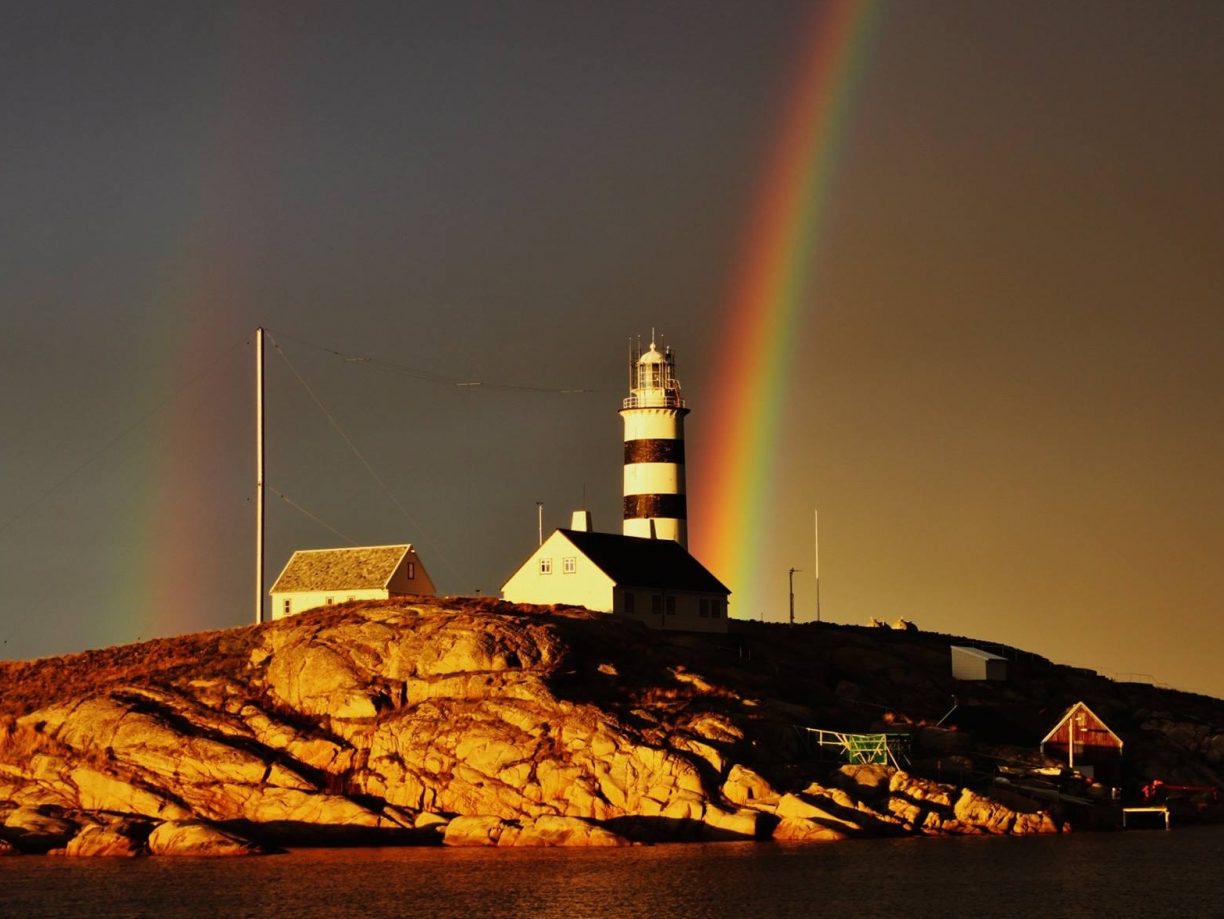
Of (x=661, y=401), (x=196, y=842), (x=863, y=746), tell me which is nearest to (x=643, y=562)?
(x=661, y=401)

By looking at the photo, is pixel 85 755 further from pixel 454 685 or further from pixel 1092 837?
pixel 1092 837

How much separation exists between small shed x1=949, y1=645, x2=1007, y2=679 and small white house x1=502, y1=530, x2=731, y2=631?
13.0 meters

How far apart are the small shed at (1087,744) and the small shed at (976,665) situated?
40.2 ft

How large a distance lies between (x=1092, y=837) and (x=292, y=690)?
33.8 m

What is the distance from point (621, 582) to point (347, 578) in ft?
45.3

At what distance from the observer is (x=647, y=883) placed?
212 feet

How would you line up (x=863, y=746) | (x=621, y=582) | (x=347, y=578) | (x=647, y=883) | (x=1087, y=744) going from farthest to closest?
(x=347, y=578), (x=621, y=582), (x=1087, y=744), (x=863, y=746), (x=647, y=883)

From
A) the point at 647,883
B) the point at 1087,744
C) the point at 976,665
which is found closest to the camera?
the point at 647,883

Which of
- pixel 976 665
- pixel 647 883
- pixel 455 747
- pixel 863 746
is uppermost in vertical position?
pixel 976 665

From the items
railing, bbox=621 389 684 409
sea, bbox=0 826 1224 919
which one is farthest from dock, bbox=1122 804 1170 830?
railing, bbox=621 389 684 409

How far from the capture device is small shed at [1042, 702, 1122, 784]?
8806 cm

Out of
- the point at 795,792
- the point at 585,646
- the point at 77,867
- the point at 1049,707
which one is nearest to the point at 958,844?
the point at 795,792

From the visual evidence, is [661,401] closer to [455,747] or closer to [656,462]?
[656,462]

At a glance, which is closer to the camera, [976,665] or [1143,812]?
[1143,812]
